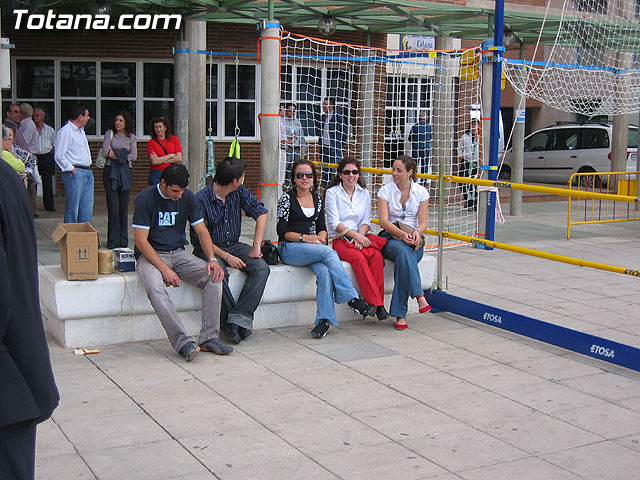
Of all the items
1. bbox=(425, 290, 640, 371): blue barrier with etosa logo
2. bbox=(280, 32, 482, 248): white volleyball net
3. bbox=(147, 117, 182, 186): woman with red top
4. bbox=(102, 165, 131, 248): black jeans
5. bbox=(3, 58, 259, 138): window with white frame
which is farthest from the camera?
bbox=(3, 58, 259, 138): window with white frame

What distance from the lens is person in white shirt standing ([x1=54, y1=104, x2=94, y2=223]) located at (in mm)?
9797

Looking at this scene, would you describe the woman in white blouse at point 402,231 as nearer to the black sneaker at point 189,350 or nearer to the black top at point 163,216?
the black top at point 163,216

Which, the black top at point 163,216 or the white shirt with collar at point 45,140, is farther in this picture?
the white shirt with collar at point 45,140

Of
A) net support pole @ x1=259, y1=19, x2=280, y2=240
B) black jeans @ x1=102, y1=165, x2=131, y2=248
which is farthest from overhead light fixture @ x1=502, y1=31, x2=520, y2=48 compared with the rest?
black jeans @ x1=102, y1=165, x2=131, y2=248

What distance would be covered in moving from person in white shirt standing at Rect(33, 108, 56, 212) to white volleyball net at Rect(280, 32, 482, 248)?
394cm

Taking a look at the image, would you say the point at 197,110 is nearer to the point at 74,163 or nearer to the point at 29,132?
the point at 29,132

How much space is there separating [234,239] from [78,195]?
3.61 meters

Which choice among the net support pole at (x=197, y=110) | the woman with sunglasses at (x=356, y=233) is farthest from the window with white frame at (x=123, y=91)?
the woman with sunglasses at (x=356, y=233)

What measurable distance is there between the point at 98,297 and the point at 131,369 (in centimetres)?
74

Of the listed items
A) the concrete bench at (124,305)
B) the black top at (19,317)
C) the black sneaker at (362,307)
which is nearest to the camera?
the black top at (19,317)

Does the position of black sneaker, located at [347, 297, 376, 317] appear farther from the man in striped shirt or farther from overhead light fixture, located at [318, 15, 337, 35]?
overhead light fixture, located at [318, 15, 337, 35]

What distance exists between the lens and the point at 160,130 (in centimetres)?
1052

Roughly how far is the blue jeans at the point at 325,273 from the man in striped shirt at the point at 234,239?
344 mm

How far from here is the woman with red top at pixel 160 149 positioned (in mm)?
10461
